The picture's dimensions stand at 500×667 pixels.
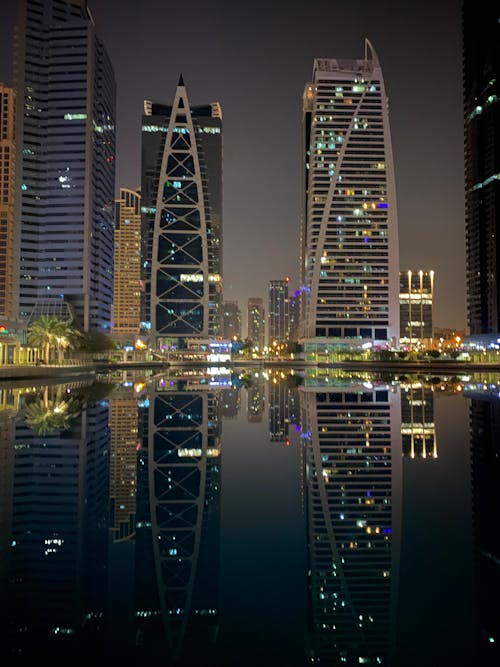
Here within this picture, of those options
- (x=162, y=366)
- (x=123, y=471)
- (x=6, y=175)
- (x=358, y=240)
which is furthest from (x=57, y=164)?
(x=123, y=471)

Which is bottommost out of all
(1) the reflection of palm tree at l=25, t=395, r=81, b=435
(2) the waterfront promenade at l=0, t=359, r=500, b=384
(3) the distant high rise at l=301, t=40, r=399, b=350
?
(1) the reflection of palm tree at l=25, t=395, r=81, b=435

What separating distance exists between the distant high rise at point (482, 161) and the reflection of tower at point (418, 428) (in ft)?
435

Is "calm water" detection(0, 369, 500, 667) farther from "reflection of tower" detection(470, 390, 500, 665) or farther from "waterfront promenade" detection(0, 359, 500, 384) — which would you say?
"waterfront promenade" detection(0, 359, 500, 384)

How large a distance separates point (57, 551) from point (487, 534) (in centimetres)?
588

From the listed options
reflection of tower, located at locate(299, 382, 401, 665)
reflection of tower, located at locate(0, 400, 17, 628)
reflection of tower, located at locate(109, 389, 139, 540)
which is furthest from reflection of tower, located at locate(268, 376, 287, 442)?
reflection of tower, located at locate(0, 400, 17, 628)

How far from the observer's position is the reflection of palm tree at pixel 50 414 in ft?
67.5

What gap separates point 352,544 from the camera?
7.91 meters

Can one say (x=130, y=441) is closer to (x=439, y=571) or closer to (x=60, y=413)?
(x=60, y=413)

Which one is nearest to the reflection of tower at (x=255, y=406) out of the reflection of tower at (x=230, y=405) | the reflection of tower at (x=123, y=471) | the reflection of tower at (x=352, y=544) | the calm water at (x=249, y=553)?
the reflection of tower at (x=230, y=405)

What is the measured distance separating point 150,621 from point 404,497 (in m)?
6.28

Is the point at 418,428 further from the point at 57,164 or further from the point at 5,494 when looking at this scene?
the point at 57,164

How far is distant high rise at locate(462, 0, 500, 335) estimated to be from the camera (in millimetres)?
156500

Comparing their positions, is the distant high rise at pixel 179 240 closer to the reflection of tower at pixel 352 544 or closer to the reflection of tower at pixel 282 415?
the reflection of tower at pixel 282 415

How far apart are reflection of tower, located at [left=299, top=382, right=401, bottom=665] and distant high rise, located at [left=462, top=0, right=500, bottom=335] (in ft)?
491
